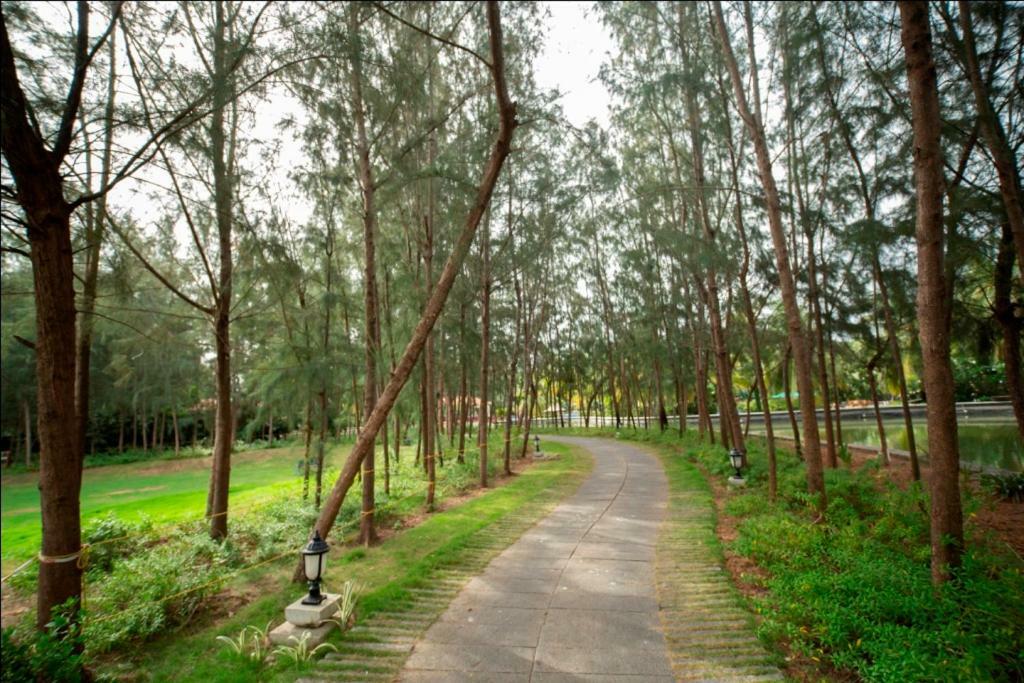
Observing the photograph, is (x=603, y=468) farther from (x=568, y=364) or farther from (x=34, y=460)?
(x=34, y=460)

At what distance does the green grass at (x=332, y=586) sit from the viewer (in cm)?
403

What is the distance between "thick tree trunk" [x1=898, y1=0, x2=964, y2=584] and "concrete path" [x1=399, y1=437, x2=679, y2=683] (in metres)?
2.56

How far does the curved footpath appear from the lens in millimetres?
3492

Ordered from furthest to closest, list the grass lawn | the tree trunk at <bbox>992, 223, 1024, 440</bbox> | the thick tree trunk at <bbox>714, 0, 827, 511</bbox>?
the grass lawn, the thick tree trunk at <bbox>714, 0, 827, 511</bbox>, the tree trunk at <bbox>992, 223, 1024, 440</bbox>

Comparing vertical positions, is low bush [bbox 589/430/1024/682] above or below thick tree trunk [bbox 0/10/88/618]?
below

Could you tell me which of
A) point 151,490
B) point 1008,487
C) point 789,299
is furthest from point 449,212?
point 151,490

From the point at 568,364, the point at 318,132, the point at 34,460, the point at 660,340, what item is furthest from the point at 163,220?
the point at 34,460

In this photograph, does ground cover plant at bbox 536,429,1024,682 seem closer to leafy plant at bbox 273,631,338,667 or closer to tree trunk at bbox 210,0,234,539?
leafy plant at bbox 273,631,338,667

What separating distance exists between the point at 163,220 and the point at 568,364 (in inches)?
1189

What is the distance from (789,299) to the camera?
753 cm

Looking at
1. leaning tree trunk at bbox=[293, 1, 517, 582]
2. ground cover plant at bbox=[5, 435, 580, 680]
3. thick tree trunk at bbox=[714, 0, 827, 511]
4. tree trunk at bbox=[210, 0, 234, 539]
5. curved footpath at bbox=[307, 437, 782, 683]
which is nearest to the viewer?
curved footpath at bbox=[307, 437, 782, 683]

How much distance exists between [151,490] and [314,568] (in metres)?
20.0

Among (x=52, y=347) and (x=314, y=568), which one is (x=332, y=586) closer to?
(x=314, y=568)

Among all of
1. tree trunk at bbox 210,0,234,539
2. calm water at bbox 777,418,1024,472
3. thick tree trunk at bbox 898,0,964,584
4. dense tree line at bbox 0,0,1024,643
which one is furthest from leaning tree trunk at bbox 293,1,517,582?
calm water at bbox 777,418,1024,472
